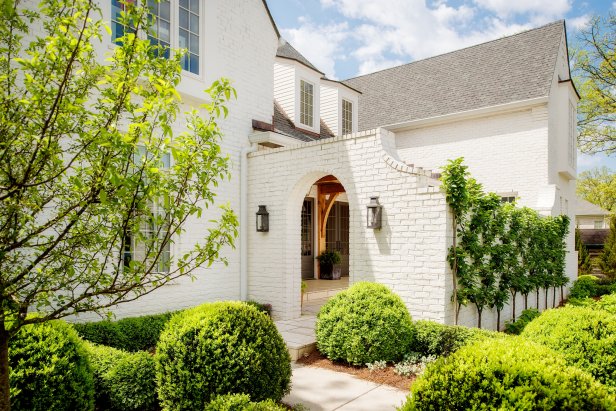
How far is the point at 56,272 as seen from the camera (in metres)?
2.24

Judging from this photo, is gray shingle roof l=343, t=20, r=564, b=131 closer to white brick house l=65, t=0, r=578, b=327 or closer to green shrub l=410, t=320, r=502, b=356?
white brick house l=65, t=0, r=578, b=327

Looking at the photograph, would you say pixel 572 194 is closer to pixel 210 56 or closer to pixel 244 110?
pixel 244 110

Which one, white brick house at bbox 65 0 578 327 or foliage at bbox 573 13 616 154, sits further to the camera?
foliage at bbox 573 13 616 154

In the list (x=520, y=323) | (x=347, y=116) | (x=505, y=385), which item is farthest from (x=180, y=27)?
(x=520, y=323)

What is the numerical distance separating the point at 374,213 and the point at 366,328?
1.94m

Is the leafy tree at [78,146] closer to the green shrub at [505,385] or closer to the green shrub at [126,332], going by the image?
the green shrub at [505,385]

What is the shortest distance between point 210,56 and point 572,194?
14.2 m

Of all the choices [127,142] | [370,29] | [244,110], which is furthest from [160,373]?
[370,29]

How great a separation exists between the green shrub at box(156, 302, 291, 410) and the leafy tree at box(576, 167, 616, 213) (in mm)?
42723

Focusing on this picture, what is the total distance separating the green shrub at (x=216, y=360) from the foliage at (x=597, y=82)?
21.0 metres

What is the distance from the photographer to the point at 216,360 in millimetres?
3484

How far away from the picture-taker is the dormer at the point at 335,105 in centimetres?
1259

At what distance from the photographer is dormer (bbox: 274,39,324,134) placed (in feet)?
35.1

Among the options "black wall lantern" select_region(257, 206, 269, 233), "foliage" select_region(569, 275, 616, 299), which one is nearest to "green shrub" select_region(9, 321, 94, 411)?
Answer: "black wall lantern" select_region(257, 206, 269, 233)
